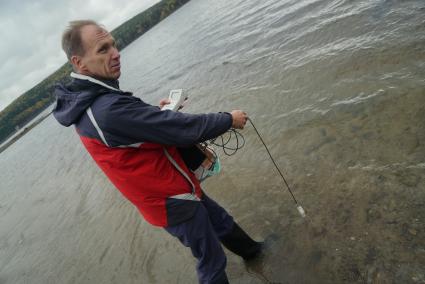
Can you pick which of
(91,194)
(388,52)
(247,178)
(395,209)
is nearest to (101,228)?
(91,194)

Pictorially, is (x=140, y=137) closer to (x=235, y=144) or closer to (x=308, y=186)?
(x=308, y=186)

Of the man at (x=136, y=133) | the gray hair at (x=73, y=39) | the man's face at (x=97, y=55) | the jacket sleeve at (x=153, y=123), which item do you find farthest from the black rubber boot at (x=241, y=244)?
the gray hair at (x=73, y=39)

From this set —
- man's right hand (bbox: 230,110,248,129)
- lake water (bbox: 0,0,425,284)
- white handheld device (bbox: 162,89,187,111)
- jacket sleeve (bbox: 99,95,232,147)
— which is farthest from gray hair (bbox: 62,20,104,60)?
lake water (bbox: 0,0,425,284)

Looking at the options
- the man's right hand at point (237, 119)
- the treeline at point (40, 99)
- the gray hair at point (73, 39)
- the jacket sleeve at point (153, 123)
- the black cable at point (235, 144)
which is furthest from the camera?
the treeline at point (40, 99)

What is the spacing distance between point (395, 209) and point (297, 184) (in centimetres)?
177

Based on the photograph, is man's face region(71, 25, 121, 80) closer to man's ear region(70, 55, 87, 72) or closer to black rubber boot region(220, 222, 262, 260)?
man's ear region(70, 55, 87, 72)

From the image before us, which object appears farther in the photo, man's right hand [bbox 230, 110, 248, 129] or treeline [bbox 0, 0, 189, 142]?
treeline [bbox 0, 0, 189, 142]

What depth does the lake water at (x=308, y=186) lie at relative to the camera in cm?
409

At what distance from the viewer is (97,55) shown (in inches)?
110

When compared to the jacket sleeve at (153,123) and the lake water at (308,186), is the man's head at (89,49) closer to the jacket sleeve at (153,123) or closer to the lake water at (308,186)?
the jacket sleeve at (153,123)

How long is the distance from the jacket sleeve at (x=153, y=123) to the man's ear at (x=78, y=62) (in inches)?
19.2

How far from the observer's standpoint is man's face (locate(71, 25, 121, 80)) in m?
2.76

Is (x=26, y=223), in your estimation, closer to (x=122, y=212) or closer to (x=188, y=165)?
(x=122, y=212)

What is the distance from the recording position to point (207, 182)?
773 centimetres
